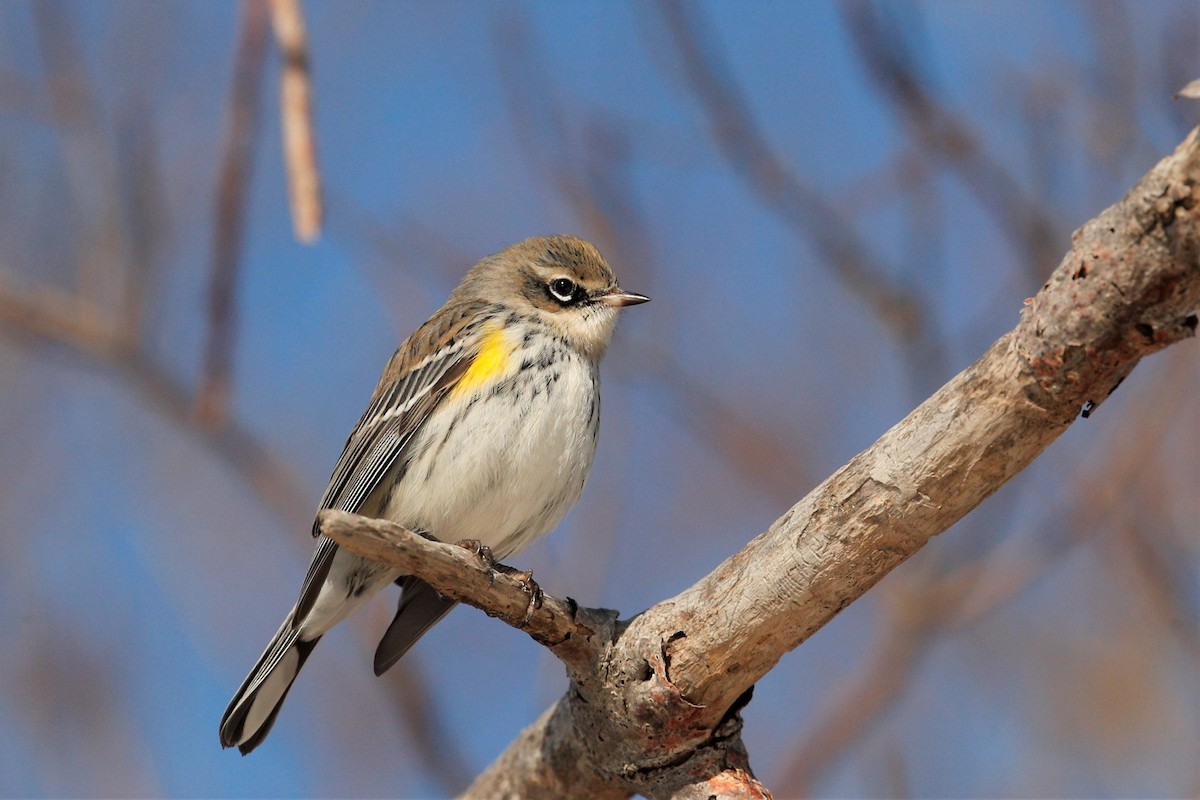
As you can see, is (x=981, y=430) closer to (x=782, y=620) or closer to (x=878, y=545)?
(x=878, y=545)

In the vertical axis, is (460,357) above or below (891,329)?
below

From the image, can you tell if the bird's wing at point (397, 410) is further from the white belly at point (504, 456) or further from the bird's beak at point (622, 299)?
the bird's beak at point (622, 299)

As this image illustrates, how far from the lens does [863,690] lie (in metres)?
4.84

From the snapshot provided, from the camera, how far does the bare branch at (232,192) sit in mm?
2926

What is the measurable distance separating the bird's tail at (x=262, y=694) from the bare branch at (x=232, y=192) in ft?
3.99

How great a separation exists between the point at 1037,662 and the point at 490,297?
13.2ft

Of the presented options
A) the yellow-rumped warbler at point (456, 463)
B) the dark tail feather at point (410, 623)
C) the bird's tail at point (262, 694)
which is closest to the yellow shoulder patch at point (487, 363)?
the yellow-rumped warbler at point (456, 463)

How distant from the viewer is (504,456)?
4.26m

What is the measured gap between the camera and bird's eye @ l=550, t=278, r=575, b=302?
5.09m

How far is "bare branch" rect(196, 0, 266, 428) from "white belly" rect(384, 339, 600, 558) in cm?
94

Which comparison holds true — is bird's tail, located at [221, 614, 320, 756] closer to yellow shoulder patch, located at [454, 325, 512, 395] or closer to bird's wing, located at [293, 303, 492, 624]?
bird's wing, located at [293, 303, 492, 624]

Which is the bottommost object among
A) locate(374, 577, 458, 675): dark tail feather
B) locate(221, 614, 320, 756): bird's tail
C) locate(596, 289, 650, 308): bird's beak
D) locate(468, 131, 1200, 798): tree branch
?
locate(221, 614, 320, 756): bird's tail

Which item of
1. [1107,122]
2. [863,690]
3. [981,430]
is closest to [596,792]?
[863,690]

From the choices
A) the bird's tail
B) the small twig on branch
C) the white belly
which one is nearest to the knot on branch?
the small twig on branch
